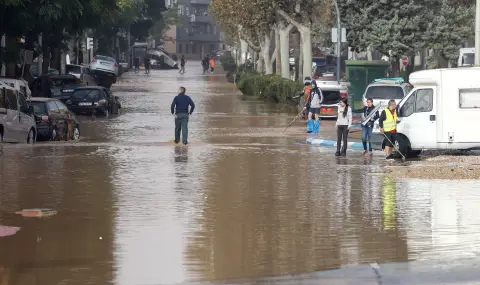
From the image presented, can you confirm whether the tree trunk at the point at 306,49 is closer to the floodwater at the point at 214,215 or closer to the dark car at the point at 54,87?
the dark car at the point at 54,87

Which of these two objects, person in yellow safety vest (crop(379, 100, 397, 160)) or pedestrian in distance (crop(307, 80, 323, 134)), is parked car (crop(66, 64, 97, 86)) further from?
person in yellow safety vest (crop(379, 100, 397, 160))

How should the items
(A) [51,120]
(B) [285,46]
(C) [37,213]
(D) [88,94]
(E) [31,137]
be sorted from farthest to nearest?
(B) [285,46] < (D) [88,94] < (A) [51,120] < (E) [31,137] < (C) [37,213]

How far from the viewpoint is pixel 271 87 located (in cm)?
5638

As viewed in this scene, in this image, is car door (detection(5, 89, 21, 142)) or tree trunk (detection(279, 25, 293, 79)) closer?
car door (detection(5, 89, 21, 142))

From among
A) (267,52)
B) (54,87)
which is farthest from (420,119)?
(267,52)

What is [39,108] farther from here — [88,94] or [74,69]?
[74,69]

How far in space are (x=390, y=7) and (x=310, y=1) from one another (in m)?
4.28

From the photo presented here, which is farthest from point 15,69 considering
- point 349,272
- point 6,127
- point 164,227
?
point 349,272

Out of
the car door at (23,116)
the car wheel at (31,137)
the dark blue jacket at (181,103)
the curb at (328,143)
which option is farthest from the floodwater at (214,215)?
the car wheel at (31,137)

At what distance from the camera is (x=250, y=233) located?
46.3 ft

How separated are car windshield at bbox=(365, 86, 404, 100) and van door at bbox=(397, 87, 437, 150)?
10509 mm

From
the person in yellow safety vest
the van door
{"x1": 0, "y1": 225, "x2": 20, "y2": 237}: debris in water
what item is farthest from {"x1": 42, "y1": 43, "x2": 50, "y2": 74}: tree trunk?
{"x1": 0, "y1": 225, "x2": 20, "y2": 237}: debris in water

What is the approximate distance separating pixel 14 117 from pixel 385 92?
12741 mm

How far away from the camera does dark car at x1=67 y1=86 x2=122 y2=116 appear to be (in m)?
45.8
